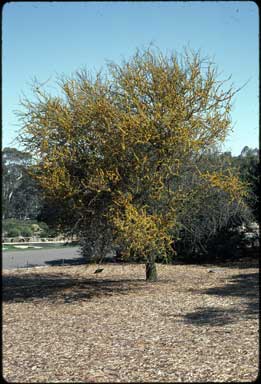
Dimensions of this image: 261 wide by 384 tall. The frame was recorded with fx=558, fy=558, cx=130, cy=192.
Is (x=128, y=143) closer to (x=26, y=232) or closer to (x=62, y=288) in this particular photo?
(x=62, y=288)

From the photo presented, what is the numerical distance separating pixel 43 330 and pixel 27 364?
89.2 inches

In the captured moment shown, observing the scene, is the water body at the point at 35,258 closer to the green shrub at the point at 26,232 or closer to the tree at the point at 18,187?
the green shrub at the point at 26,232

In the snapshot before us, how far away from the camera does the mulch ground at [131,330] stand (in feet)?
19.6

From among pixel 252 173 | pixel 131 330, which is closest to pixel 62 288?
pixel 131 330

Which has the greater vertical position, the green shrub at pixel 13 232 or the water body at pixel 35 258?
the green shrub at pixel 13 232

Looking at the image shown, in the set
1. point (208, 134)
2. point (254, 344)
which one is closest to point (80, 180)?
point (208, 134)

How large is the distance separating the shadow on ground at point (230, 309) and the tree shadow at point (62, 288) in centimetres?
217

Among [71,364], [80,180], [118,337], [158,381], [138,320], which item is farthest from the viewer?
[80,180]

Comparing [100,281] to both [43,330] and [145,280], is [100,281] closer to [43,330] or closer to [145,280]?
[145,280]

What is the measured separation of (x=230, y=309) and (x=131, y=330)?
2494 millimetres

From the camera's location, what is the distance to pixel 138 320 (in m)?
9.27

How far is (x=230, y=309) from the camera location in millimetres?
10117

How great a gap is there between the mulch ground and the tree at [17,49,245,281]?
1.50 meters

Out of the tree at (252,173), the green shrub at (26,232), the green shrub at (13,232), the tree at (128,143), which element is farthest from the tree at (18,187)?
the green shrub at (26,232)
